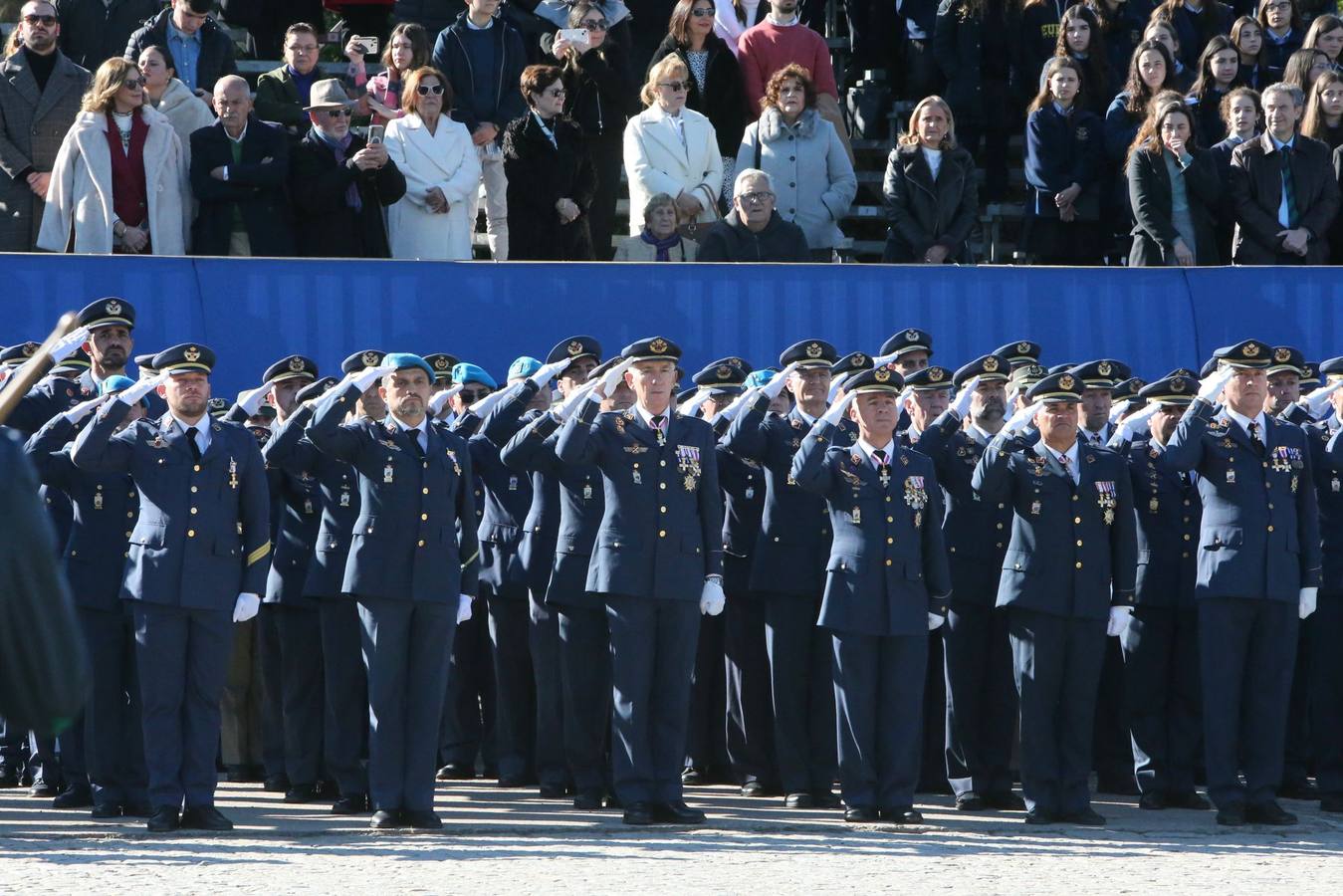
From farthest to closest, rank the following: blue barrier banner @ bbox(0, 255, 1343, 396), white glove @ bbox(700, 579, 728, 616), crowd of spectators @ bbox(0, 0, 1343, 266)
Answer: crowd of spectators @ bbox(0, 0, 1343, 266) < blue barrier banner @ bbox(0, 255, 1343, 396) < white glove @ bbox(700, 579, 728, 616)

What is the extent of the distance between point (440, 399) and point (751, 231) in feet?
9.07

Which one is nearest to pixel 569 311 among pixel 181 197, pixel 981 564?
pixel 181 197

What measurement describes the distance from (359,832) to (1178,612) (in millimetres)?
3648

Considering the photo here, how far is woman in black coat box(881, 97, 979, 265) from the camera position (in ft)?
42.2

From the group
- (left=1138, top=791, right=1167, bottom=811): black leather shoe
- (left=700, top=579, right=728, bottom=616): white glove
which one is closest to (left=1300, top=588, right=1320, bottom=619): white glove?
(left=1138, top=791, right=1167, bottom=811): black leather shoe

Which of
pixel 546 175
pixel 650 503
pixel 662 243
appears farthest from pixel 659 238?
pixel 650 503

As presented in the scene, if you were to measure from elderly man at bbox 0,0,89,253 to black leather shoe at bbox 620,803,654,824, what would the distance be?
A: 16.7ft

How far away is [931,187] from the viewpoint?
12898 millimetres

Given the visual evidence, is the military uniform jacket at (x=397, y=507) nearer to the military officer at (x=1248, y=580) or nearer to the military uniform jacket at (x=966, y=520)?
the military uniform jacket at (x=966, y=520)

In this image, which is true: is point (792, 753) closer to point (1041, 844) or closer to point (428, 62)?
point (1041, 844)

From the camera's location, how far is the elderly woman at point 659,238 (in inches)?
488

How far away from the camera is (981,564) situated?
31.9ft

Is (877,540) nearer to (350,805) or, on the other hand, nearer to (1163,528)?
(1163,528)

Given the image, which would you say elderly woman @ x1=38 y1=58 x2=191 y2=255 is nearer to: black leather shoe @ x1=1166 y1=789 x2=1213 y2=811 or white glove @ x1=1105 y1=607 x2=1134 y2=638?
white glove @ x1=1105 y1=607 x2=1134 y2=638
